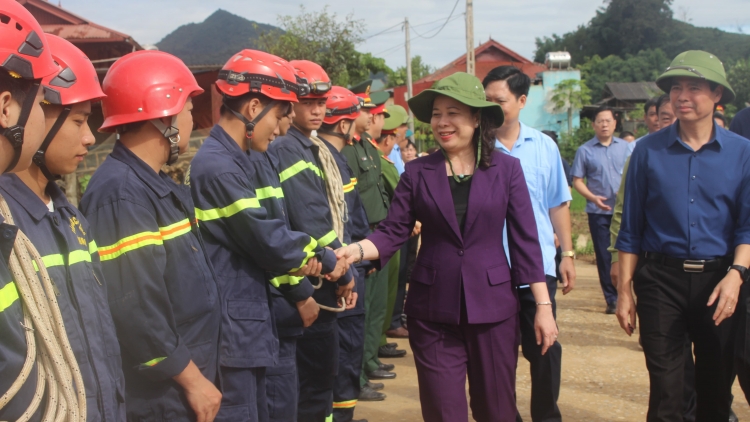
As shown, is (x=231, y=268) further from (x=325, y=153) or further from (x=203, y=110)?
(x=203, y=110)

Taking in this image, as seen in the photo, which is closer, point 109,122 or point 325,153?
point 109,122

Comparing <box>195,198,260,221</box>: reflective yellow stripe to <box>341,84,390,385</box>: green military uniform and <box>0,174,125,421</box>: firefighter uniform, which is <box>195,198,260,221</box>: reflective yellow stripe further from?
<box>341,84,390,385</box>: green military uniform

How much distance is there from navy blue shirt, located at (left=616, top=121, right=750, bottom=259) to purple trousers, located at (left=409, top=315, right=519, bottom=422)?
1086 millimetres

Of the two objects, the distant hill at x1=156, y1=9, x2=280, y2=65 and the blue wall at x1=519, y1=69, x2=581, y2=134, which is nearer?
the blue wall at x1=519, y1=69, x2=581, y2=134

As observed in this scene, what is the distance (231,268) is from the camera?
Result: 11.5ft

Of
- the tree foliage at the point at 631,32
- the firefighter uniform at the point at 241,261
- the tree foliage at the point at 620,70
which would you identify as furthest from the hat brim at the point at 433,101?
the tree foliage at the point at 631,32

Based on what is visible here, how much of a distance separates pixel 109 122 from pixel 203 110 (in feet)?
44.2

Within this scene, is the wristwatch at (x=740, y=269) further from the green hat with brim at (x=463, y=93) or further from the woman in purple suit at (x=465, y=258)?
the green hat with brim at (x=463, y=93)

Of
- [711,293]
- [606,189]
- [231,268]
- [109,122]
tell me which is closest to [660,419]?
[711,293]

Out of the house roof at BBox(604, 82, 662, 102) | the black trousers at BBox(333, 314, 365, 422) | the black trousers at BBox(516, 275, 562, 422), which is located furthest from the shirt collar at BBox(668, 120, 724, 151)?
the house roof at BBox(604, 82, 662, 102)

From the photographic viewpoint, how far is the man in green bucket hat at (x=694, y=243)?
4023mm

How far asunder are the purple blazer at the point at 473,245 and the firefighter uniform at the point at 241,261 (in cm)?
72

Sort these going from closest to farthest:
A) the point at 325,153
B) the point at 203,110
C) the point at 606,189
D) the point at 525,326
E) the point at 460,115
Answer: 1. the point at 460,115
2. the point at 525,326
3. the point at 325,153
4. the point at 606,189
5. the point at 203,110

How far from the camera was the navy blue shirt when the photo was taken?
13.2ft
